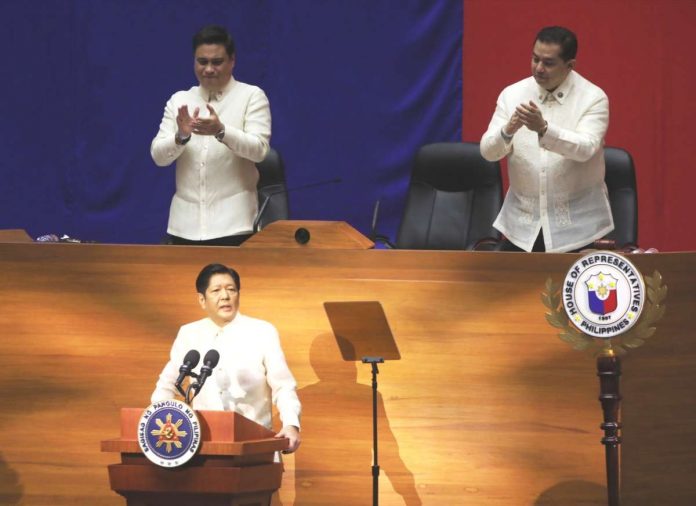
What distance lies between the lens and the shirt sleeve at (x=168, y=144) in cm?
541

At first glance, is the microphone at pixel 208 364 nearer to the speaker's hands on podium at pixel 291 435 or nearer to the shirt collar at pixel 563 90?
the speaker's hands on podium at pixel 291 435

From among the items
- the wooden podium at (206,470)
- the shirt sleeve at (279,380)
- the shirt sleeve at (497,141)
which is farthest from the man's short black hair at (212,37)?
the wooden podium at (206,470)

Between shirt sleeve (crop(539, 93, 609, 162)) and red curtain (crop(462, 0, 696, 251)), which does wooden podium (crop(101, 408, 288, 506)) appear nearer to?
shirt sleeve (crop(539, 93, 609, 162))

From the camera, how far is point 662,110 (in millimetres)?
7164

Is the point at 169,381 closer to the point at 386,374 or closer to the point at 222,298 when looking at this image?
the point at 222,298

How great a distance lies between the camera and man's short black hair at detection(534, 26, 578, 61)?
522cm

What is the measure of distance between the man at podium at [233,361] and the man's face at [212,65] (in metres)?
1.25

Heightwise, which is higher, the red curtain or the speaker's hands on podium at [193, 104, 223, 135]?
the red curtain

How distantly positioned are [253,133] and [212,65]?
33 cm

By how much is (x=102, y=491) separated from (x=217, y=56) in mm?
1822

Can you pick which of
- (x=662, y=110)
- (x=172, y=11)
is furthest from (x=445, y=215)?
(x=172, y=11)

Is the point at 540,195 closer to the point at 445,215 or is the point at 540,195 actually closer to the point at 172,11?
the point at 445,215

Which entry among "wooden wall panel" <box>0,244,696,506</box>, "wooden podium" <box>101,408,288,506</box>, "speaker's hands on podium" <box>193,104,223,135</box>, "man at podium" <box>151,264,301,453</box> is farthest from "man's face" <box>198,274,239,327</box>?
"speaker's hands on podium" <box>193,104,223,135</box>

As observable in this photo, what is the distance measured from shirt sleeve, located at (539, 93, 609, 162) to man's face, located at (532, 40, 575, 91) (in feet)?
0.58
